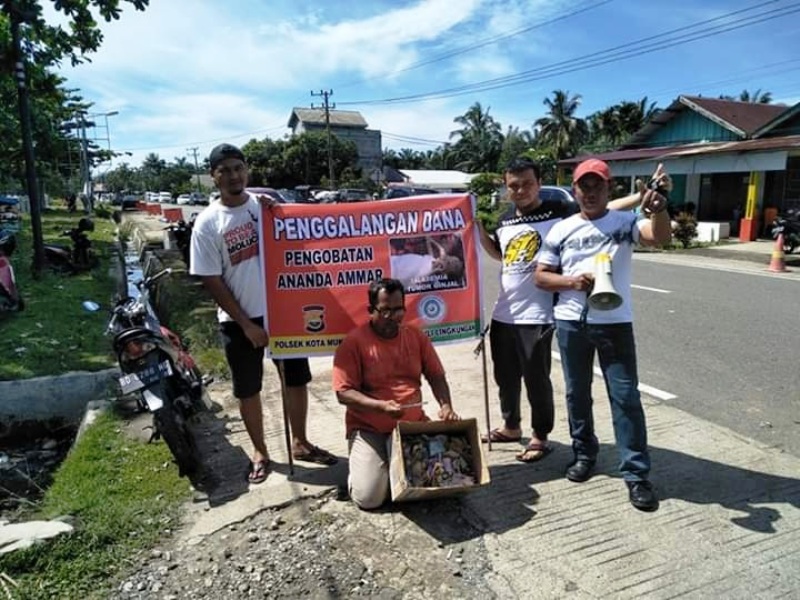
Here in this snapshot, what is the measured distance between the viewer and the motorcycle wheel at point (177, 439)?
3527mm

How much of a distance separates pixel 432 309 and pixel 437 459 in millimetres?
998

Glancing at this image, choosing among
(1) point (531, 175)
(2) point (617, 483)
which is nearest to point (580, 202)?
(1) point (531, 175)

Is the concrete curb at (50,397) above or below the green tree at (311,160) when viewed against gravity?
below

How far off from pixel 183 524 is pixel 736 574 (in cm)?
265

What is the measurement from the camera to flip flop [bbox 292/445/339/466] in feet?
12.4

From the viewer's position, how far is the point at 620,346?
3109mm

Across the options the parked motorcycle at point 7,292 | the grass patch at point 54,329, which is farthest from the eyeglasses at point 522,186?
the parked motorcycle at point 7,292

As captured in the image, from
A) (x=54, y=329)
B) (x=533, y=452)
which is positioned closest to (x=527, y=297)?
(x=533, y=452)

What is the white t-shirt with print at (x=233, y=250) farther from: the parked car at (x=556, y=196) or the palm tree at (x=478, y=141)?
the palm tree at (x=478, y=141)

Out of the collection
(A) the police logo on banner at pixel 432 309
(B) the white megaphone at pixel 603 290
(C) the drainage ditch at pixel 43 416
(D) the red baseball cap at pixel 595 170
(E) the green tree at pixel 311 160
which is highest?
(E) the green tree at pixel 311 160

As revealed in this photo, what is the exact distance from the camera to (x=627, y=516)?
10.0 feet

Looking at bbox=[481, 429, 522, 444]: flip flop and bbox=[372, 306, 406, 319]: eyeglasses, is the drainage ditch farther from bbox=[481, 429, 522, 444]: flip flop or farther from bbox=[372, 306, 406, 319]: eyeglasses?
bbox=[481, 429, 522, 444]: flip flop

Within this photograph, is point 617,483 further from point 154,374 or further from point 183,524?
point 154,374

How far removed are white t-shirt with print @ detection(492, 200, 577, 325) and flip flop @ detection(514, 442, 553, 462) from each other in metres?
0.80
